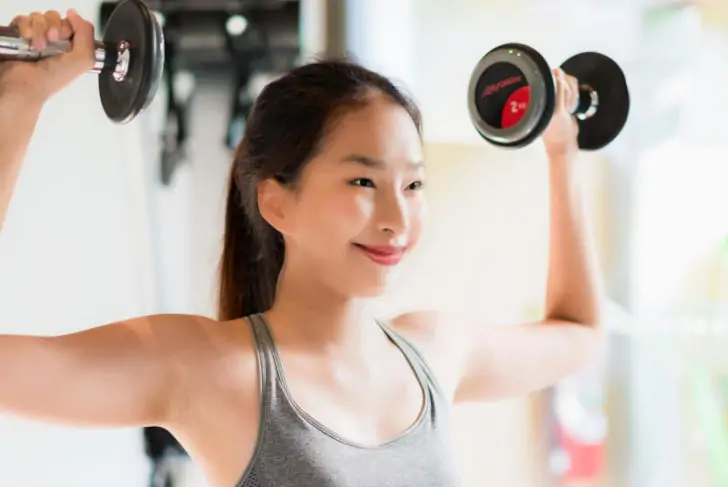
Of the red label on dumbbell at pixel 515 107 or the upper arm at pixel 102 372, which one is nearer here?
the upper arm at pixel 102 372

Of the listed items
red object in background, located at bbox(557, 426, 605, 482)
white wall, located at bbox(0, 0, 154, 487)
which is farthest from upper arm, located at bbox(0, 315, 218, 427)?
red object in background, located at bbox(557, 426, 605, 482)

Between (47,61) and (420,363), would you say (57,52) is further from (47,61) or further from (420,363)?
(420,363)

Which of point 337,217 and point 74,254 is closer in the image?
point 337,217

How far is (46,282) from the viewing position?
3.98 ft

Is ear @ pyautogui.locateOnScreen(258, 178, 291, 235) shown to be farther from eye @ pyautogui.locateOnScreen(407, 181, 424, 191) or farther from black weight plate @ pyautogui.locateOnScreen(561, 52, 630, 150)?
black weight plate @ pyautogui.locateOnScreen(561, 52, 630, 150)

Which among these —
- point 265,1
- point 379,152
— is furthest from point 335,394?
point 265,1

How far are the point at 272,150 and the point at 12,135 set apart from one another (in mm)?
268

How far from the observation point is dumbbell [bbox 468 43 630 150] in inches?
38.1

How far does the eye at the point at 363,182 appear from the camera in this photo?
883 millimetres

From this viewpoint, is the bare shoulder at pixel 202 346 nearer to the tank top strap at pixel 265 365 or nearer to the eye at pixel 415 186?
the tank top strap at pixel 265 365

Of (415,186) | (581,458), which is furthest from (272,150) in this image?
(581,458)

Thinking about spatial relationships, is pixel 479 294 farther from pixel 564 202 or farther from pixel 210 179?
pixel 210 179

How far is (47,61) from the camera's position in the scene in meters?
0.78

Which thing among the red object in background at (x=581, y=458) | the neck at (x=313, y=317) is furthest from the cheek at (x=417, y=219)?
the red object in background at (x=581, y=458)
